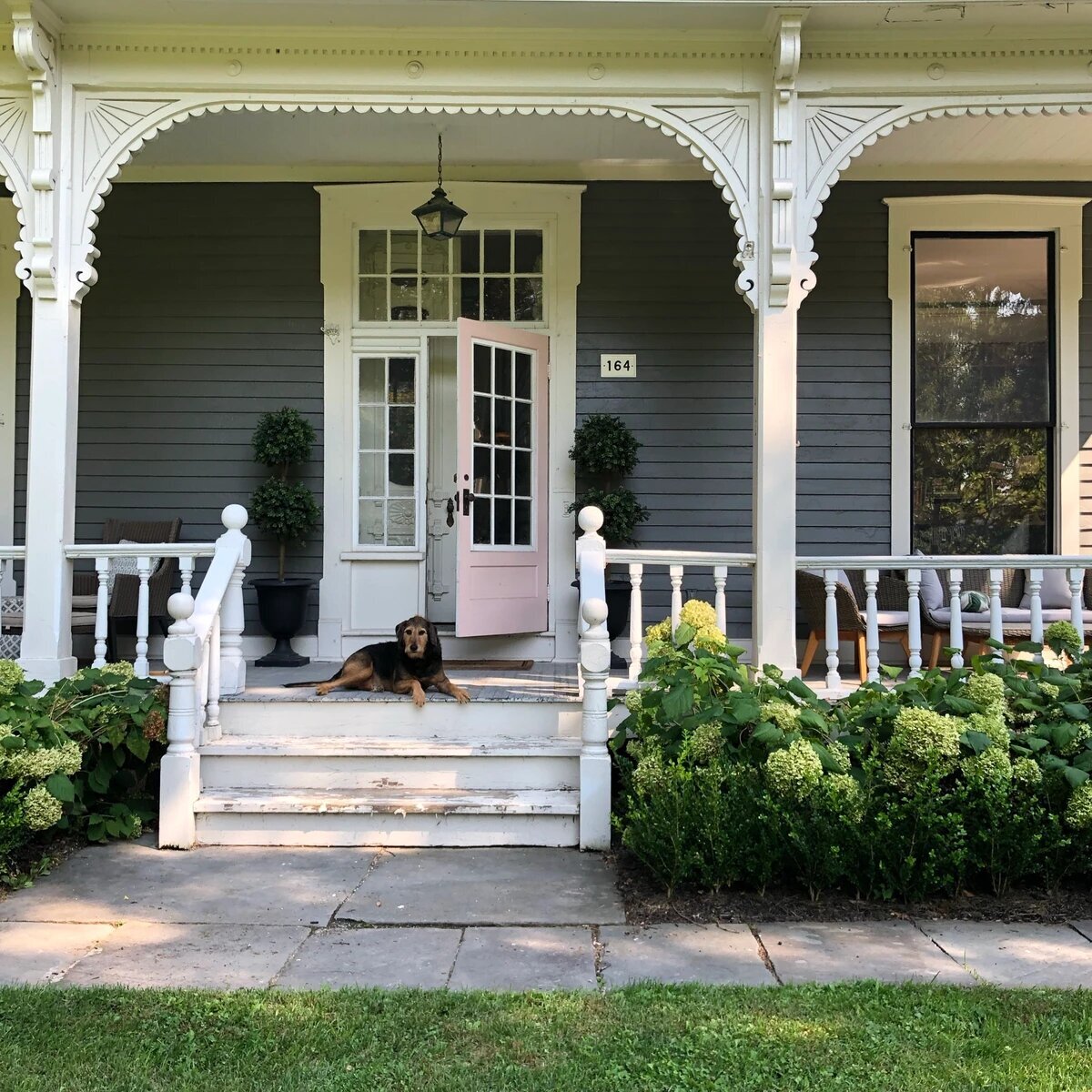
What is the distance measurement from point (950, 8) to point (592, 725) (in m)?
3.57

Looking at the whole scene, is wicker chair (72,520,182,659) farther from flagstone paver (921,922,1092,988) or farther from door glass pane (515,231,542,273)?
flagstone paver (921,922,1092,988)

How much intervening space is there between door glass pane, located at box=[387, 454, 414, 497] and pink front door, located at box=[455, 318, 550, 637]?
628mm

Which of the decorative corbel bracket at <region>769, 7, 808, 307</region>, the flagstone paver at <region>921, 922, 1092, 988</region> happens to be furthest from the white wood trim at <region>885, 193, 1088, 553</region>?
the flagstone paver at <region>921, 922, 1092, 988</region>

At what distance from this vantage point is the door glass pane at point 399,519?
6.44 metres

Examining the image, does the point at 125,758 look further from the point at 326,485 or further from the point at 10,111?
the point at 10,111

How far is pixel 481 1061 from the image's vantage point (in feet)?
7.21

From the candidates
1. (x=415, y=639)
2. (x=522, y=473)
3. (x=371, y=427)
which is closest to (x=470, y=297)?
(x=371, y=427)

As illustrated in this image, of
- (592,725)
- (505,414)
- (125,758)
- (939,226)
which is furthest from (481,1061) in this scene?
(939,226)

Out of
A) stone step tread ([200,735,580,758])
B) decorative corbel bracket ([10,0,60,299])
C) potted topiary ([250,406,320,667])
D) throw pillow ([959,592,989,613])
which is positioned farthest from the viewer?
potted topiary ([250,406,320,667])

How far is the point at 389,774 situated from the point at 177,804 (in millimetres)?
889

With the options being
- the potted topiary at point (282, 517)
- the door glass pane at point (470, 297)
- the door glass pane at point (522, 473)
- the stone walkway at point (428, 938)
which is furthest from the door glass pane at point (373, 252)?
the stone walkway at point (428, 938)

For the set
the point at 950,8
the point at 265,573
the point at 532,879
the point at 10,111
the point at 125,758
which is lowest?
the point at 532,879

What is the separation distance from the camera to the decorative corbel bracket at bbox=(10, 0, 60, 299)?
4496mm

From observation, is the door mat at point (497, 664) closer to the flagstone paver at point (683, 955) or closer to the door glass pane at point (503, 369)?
the door glass pane at point (503, 369)
